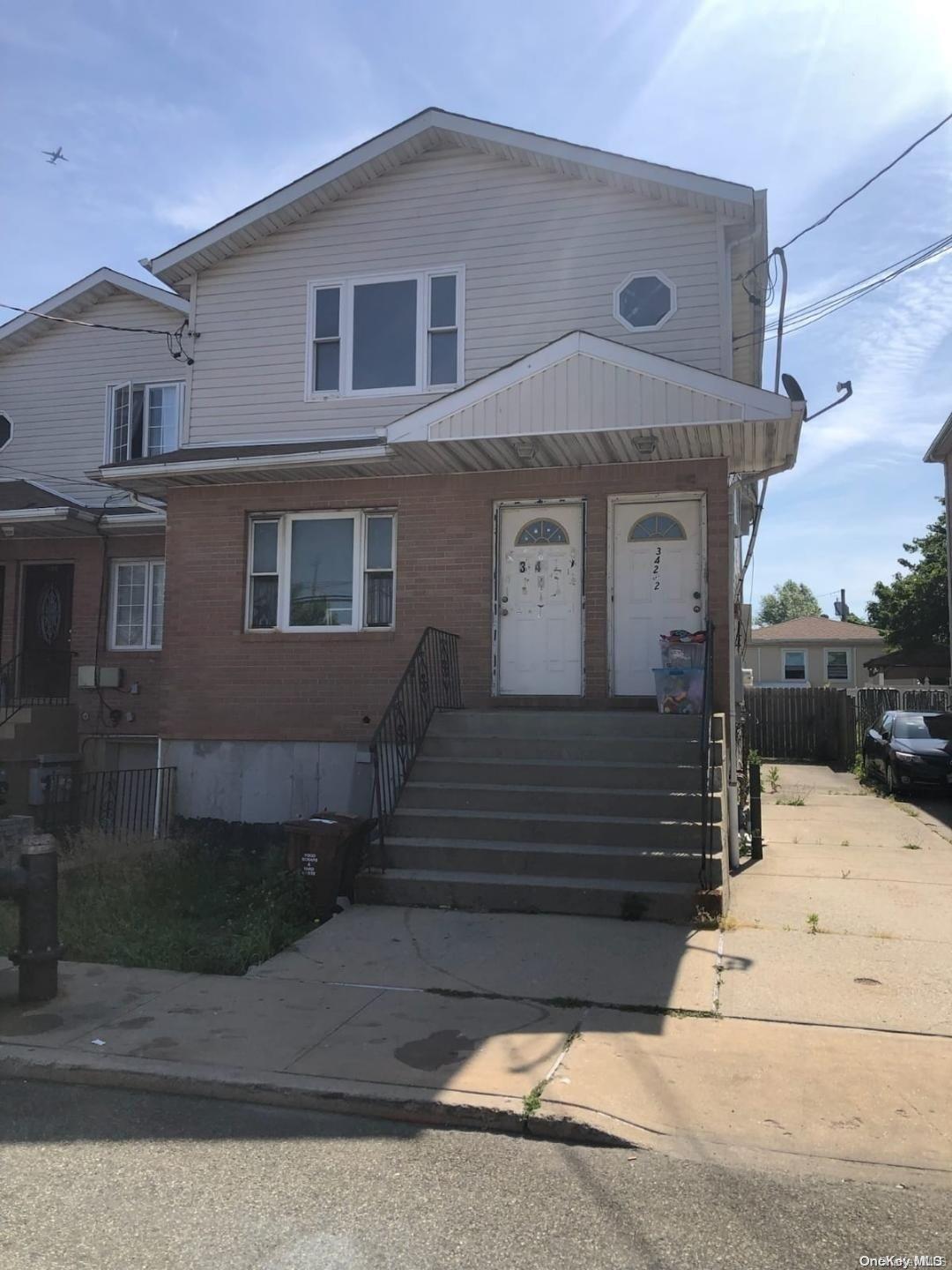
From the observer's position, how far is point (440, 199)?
457 inches

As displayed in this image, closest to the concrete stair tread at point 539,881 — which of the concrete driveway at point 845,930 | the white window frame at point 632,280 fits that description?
the concrete driveway at point 845,930

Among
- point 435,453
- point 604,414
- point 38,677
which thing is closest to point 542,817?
point 604,414

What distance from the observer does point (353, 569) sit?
11094 mm

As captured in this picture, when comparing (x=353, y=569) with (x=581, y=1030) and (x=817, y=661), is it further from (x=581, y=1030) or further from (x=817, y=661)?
(x=817, y=661)

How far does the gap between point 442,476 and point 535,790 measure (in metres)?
4.00

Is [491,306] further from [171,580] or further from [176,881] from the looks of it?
[176,881]

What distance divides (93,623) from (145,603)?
865 mm

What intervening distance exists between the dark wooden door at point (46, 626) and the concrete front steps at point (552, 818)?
8317 millimetres

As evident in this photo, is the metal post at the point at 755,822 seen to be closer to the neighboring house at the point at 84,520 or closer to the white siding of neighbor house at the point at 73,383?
the neighboring house at the point at 84,520

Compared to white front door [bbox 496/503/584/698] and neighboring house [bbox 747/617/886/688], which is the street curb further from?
neighboring house [bbox 747/617/886/688]

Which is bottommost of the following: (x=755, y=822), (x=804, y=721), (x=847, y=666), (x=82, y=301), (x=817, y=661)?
(x=755, y=822)

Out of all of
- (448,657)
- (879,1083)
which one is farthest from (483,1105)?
(448,657)

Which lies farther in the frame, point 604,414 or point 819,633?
point 819,633
